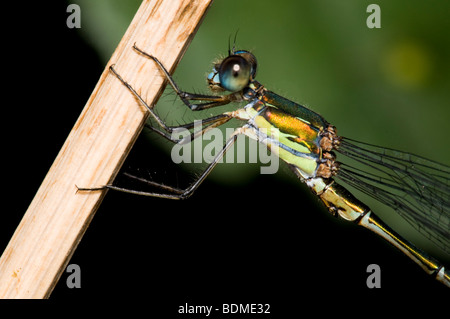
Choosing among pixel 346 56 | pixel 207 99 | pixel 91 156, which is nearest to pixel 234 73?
pixel 207 99

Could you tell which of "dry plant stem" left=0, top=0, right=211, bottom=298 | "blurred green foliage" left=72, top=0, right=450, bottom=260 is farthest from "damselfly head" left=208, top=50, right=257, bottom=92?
"dry plant stem" left=0, top=0, right=211, bottom=298

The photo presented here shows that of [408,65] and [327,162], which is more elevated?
[408,65]

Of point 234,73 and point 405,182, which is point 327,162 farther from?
point 234,73

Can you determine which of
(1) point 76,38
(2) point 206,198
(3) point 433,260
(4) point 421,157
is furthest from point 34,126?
(3) point 433,260

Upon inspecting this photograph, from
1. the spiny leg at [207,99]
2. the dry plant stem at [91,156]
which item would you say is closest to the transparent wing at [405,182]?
the spiny leg at [207,99]

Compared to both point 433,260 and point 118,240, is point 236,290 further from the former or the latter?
point 433,260

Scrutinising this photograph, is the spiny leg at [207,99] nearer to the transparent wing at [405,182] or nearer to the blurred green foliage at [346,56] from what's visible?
the blurred green foliage at [346,56]
